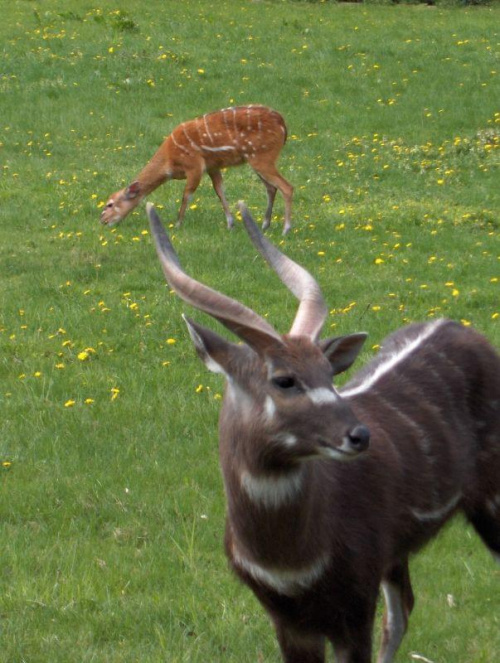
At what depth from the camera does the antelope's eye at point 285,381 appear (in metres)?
3.62

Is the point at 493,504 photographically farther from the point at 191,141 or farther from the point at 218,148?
the point at 191,141

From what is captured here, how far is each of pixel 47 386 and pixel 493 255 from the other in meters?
5.08

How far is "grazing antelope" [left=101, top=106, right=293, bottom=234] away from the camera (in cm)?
1414

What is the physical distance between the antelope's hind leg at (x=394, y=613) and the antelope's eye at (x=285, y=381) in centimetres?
146

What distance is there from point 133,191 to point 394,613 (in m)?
9.30

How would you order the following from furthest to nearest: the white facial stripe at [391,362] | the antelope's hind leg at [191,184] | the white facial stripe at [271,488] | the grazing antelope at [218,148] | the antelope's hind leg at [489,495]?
the grazing antelope at [218,148] → the antelope's hind leg at [191,184] → the antelope's hind leg at [489,495] → the white facial stripe at [391,362] → the white facial stripe at [271,488]

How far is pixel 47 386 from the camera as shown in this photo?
7762 millimetres

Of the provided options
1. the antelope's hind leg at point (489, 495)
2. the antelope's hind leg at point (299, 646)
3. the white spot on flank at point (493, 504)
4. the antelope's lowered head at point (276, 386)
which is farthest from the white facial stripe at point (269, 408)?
the white spot on flank at point (493, 504)

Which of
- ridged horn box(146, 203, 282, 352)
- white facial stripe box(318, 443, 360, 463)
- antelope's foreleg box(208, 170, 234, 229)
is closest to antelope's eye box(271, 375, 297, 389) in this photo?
ridged horn box(146, 203, 282, 352)

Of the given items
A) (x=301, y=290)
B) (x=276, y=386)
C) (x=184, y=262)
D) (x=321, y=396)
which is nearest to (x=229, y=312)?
(x=276, y=386)

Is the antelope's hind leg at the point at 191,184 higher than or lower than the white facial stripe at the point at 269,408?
lower

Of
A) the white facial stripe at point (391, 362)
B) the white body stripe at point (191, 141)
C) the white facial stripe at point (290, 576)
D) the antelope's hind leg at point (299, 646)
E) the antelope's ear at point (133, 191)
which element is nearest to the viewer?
the white facial stripe at point (290, 576)

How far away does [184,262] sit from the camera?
36.8ft

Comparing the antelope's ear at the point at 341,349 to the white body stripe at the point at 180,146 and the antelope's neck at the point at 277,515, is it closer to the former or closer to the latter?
the antelope's neck at the point at 277,515
